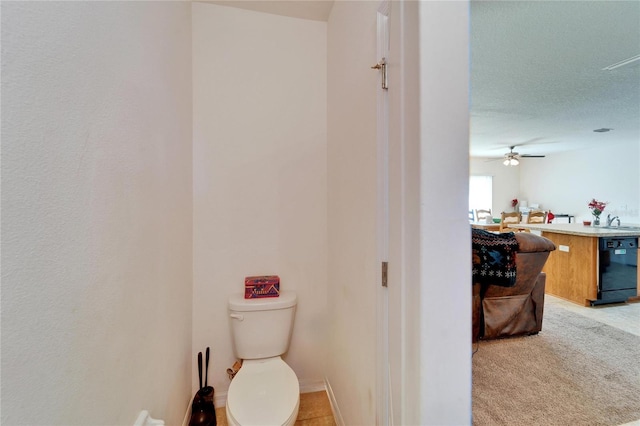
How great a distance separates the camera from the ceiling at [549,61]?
1678 millimetres

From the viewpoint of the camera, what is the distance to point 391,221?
0.84m

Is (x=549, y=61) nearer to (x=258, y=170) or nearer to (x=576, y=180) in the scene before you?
(x=258, y=170)

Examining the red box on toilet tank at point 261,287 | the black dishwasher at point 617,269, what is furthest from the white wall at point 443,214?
the black dishwasher at point 617,269

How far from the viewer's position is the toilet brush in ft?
4.94

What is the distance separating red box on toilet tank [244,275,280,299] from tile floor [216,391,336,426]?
73 centimetres

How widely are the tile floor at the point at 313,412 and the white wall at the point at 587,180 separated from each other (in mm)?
6788

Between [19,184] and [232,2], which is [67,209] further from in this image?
[232,2]

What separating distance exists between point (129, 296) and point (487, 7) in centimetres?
234

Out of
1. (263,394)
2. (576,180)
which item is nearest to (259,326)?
(263,394)

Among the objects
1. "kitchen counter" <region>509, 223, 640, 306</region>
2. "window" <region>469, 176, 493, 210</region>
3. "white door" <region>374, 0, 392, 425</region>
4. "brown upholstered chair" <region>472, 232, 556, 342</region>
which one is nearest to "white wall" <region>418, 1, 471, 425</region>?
"white door" <region>374, 0, 392, 425</region>

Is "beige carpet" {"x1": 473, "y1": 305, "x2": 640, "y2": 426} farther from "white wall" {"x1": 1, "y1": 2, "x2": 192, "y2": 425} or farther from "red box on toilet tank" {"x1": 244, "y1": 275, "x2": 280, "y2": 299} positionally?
"white wall" {"x1": 1, "y1": 2, "x2": 192, "y2": 425}

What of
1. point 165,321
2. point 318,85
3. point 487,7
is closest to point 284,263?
point 165,321

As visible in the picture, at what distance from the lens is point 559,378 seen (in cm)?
194

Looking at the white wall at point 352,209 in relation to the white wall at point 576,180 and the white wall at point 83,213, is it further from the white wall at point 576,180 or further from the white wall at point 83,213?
the white wall at point 576,180
